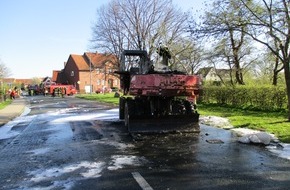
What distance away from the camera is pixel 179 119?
38.9ft

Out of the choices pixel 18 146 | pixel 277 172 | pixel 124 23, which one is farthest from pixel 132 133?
pixel 124 23

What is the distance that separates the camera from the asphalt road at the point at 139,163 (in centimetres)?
598

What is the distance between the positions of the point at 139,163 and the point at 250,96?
15.3 m

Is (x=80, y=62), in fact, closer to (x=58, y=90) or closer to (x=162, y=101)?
(x=58, y=90)

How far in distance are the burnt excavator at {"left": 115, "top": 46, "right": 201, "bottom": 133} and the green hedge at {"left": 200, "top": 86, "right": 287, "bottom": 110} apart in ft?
20.9

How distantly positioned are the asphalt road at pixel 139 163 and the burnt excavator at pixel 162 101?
1.61 ft

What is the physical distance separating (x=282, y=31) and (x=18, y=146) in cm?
1026

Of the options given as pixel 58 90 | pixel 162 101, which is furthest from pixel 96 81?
pixel 162 101

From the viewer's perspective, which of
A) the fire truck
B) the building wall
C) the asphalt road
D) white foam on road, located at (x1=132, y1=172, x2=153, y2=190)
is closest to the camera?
white foam on road, located at (x1=132, y1=172, x2=153, y2=190)

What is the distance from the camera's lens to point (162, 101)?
1210 centimetres

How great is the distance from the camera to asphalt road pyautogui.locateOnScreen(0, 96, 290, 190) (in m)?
5.98

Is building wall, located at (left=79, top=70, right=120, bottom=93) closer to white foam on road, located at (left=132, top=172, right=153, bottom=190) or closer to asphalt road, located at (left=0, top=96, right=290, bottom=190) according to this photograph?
asphalt road, located at (left=0, top=96, right=290, bottom=190)

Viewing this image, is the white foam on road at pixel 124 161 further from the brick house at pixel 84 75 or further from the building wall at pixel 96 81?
the building wall at pixel 96 81

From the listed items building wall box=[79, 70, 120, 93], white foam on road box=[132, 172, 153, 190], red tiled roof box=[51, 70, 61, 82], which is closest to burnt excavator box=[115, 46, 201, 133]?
white foam on road box=[132, 172, 153, 190]
